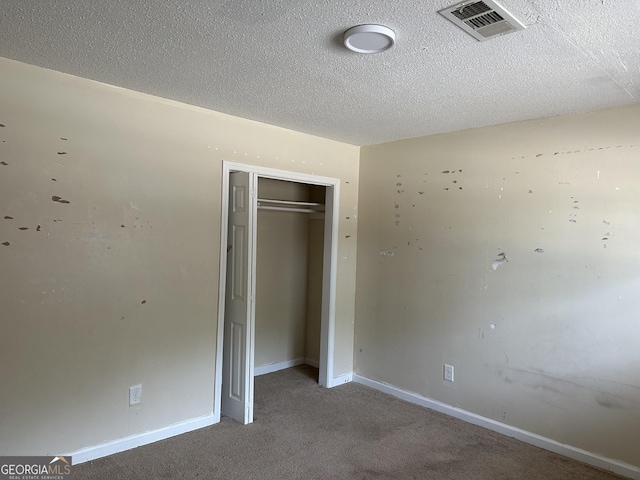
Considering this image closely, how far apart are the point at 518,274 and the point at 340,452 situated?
1776 millimetres

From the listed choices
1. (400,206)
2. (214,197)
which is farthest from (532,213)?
(214,197)

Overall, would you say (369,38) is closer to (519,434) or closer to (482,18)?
(482,18)

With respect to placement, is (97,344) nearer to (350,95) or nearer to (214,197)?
(214,197)

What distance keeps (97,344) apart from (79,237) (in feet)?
2.18

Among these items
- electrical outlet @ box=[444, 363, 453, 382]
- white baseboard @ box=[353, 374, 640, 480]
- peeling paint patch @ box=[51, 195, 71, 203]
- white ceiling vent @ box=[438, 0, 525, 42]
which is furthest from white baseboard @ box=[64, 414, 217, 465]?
white ceiling vent @ box=[438, 0, 525, 42]

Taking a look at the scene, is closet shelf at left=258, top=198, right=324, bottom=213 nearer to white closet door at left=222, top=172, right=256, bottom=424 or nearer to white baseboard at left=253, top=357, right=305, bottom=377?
white closet door at left=222, top=172, right=256, bottom=424

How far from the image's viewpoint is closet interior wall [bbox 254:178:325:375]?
4418 millimetres

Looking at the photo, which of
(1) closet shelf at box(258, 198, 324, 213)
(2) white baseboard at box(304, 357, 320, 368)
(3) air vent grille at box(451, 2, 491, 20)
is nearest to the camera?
(3) air vent grille at box(451, 2, 491, 20)

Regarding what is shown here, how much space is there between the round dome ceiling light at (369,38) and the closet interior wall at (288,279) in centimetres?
249

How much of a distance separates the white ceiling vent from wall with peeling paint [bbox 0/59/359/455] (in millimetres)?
1951

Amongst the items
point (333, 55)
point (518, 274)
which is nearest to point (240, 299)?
point (333, 55)

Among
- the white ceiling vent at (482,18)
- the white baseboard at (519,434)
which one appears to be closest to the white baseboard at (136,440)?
the white baseboard at (519,434)

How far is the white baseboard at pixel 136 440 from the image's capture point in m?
Answer: 2.60

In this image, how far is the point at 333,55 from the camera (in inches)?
82.6
